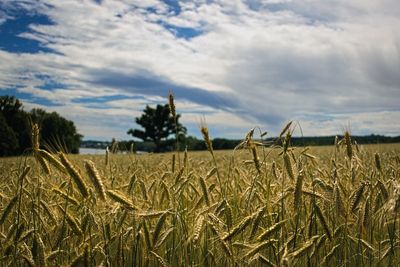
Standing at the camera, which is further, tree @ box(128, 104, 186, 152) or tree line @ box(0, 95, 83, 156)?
tree @ box(128, 104, 186, 152)

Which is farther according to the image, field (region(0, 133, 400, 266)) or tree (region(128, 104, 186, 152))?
tree (region(128, 104, 186, 152))

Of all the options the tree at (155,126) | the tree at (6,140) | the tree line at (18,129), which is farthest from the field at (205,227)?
the tree at (155,126)

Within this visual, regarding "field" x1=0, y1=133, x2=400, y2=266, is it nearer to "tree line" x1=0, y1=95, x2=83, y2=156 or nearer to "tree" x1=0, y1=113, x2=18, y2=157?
"tree line" x1=0, y1=95, x2=83, y2=156

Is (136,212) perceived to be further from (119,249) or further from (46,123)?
(46,123)

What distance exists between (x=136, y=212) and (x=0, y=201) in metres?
2.14

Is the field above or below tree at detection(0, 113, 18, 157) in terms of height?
below

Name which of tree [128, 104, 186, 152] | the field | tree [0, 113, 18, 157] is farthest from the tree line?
the field

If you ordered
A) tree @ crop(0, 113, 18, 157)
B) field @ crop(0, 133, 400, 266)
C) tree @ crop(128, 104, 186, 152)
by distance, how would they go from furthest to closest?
tree @ crop(128, 104, 186, 152) < tree @ crop(0, 113, 18, 157) < field @ crop(0, 133, 400, 266)

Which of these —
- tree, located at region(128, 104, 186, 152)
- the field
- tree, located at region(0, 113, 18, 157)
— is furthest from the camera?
tree, located at region(128, 104, 186, 152)

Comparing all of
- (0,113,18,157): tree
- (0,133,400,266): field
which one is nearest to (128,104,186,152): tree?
(0,113,18,157): tree

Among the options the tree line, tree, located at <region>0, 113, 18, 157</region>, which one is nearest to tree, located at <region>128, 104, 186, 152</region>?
the tree line

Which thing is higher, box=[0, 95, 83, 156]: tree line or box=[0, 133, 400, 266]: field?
box=[0, 95, 83, 156]: tree line

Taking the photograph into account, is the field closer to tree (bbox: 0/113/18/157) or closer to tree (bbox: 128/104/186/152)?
tree (bbox: 0/113/18/157)

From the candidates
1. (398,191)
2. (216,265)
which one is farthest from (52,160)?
(398,191)
